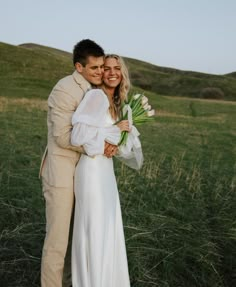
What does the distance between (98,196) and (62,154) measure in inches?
17.2

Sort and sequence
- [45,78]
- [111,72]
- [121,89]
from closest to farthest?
[111,72] → [121,89] → [45,78]

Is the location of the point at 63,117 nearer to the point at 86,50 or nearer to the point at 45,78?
the point at 86,50

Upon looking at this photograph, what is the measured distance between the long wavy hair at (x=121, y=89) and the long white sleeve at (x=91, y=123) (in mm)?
347

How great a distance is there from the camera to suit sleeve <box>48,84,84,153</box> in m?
3.89

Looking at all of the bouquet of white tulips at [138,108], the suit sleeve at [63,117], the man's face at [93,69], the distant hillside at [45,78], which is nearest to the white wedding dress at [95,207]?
the suit sleeve at [63,117]

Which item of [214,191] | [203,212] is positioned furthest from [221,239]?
[214,191]

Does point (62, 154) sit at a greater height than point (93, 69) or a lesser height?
lesser

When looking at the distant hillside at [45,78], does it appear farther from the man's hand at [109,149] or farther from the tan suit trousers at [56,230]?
the man's hand at [109,149]

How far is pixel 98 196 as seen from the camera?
401 centimetres

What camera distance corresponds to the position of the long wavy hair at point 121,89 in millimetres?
4172

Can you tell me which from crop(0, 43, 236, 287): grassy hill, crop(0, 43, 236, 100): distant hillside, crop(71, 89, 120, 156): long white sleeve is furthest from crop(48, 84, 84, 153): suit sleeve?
crop(0, 43, 236, 100): distant hillside

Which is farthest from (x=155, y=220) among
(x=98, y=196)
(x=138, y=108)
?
(x=98, y=196)

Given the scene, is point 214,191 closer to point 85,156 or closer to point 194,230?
point 194,230

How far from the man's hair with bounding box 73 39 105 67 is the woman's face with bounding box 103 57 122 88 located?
0.14 m
